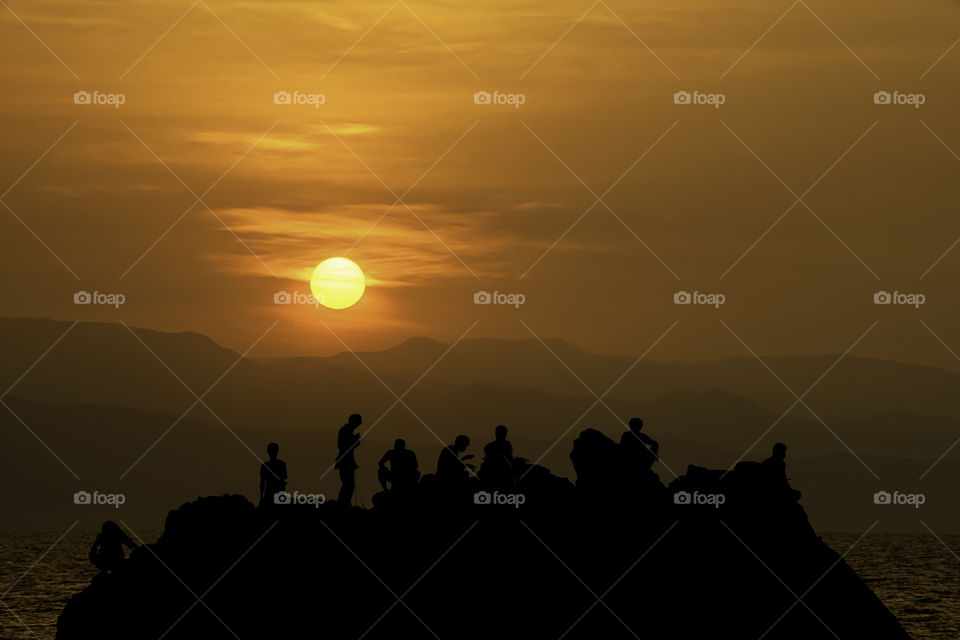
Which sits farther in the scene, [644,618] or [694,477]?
[694,477]

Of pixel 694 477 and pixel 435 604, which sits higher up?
pixel 694 477

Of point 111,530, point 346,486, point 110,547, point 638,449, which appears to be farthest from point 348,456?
point 638,449

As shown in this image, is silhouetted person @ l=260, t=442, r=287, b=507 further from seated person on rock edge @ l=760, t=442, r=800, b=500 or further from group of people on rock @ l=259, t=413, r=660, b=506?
seated person on rock edge @ l=760, t=442, r=800, b=500

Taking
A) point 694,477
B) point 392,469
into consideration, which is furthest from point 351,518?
point 694,477

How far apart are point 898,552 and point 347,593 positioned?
546 ft

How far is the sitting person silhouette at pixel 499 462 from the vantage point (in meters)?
31.0

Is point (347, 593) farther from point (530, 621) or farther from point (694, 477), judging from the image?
point (694, 477)

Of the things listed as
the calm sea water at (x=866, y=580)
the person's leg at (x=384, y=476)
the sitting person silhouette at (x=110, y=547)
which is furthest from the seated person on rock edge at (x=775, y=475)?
the calm sea water at (x=866, y=580)

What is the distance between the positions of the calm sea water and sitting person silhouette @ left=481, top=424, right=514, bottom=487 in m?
52.7

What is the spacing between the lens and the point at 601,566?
3183 centimetres

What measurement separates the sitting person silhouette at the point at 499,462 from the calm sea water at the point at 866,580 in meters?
52.7

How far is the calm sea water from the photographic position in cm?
8300

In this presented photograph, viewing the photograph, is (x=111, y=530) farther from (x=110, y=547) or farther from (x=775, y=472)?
(x=775, y=472)

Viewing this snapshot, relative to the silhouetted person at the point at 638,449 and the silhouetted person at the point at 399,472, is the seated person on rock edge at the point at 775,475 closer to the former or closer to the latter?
the silhouetted person at the point at 638,449
